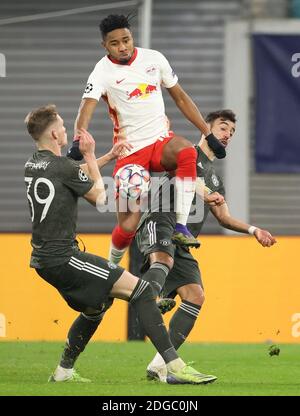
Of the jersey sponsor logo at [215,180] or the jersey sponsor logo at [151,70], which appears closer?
the jersey sponsor logo at [151,70]

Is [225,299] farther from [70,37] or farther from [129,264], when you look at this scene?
[70,37]

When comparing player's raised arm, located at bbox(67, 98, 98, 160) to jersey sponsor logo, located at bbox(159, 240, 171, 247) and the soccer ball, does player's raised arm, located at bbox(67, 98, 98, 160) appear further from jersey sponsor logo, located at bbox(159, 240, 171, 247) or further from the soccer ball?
jersey sponsor logo, located at bbox(159, 240, 171, 247)

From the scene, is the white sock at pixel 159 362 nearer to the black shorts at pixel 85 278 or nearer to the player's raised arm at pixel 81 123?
the black shorts at pixel 85 278

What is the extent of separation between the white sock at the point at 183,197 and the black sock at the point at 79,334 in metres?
0.90

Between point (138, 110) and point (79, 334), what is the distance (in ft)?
5.32

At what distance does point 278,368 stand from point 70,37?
8.52 metres

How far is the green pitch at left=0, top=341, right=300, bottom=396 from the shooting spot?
7.91 m

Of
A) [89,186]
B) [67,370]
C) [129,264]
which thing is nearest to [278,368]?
[67,370]

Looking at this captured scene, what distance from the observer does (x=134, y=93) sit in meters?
8.83

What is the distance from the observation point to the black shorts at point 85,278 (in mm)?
7906

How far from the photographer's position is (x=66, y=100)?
17.3 m

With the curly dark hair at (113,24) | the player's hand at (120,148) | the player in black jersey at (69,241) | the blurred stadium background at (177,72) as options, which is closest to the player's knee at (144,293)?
the player in black jersey at (69,241)

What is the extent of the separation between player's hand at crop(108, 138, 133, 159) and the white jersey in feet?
0.11

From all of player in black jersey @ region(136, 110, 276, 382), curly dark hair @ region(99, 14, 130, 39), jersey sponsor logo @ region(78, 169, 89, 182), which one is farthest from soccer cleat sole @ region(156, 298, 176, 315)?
curly dark hair @ region(99, 14, 130, 39)
